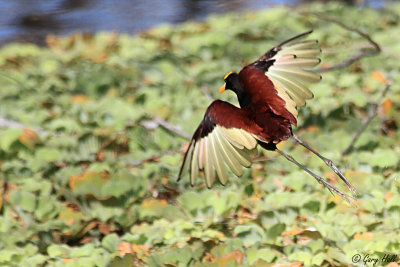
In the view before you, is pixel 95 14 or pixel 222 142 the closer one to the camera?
pixel 222 142

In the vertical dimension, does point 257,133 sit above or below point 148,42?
above

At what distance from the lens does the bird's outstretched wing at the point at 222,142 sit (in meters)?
2.30

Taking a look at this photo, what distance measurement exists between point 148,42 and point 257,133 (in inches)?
128

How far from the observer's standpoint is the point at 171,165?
332 centimetres

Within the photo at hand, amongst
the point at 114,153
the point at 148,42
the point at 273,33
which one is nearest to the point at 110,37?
the point at 148,42

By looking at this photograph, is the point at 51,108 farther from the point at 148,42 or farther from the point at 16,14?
the point at 16,14

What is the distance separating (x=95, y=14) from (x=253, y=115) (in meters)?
4.94

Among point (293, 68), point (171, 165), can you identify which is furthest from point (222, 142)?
point (171, 165)

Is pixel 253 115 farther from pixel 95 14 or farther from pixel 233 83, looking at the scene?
pixel 95 14

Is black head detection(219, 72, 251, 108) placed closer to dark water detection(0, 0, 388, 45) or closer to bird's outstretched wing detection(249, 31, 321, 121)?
bird's outstretched wing detection(249, 31, 321, 121)

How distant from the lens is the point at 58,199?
3164mm

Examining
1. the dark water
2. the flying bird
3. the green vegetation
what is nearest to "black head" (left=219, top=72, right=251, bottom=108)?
the flying bird

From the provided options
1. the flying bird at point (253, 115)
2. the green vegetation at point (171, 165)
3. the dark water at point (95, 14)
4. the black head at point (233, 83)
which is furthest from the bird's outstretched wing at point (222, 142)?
the dark water at point (95, 14)

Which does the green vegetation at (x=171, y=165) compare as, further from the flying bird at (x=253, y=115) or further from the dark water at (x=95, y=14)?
the dark water at (x=95, y=14)
